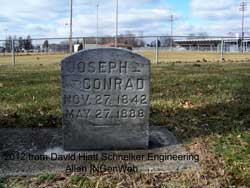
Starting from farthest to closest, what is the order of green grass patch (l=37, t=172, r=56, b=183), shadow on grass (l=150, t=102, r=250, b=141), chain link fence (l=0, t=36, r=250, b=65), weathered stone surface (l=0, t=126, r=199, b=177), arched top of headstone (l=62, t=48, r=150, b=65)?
1. chain link fence (l=0, t=36, r=250, b=65)
2. shadow on grass (l=150, t=102, r=250, b=141)
3. arched top of headstone (l=62, t=48, r=150, b=65)
4. weathered stone surface (l=0, t=126, r=199, b=177)
5. green grass patch (l=37, t=172, r=56, b=183)

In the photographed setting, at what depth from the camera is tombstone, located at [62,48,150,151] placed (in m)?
4.58

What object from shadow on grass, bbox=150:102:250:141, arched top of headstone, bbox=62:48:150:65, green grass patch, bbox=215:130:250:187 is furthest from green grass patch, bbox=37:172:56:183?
shadow on grass, bbox=150:102:250:141

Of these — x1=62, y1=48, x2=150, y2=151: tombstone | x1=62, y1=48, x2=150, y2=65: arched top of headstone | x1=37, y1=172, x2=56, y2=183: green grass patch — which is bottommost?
x1=37, y1=172, x2=56, y2=183: green grass patch

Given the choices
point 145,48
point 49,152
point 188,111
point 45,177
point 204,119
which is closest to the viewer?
point 45,177

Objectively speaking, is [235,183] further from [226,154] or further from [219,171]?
[226,154]

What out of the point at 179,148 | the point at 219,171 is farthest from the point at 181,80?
the point at 219,171

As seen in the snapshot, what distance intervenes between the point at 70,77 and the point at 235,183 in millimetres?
2090

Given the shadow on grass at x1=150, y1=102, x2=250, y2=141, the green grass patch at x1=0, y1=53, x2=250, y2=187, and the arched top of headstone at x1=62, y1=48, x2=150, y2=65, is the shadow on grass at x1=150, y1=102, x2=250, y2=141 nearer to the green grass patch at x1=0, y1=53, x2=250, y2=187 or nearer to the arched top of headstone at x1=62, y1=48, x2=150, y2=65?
the green grass patch at x1=0, y1=53, x2=250, y2=187

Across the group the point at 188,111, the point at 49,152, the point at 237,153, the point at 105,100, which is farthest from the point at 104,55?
the point at 188,111

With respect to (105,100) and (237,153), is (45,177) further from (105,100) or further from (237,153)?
(237,153)

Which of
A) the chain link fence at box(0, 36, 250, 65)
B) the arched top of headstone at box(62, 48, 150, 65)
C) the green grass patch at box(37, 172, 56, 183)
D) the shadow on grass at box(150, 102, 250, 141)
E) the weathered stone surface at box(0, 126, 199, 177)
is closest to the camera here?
the green grass patch at box(37, 172, 56, 183)

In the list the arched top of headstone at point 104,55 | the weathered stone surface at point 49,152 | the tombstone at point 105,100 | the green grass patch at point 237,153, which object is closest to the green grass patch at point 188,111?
the green grass patch at point 237,153

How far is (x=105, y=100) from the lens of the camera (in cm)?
470

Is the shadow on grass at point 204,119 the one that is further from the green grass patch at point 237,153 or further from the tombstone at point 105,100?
the tombstone at point 105,100
